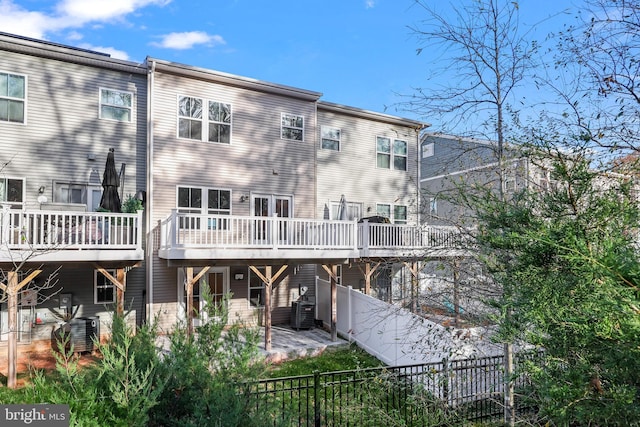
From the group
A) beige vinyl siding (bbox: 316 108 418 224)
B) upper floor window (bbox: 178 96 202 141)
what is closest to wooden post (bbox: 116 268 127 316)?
upper floor window (bbox: 178 96 202 141)

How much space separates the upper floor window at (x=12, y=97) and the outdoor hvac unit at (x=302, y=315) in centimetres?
898

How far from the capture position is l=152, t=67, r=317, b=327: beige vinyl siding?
1119cm

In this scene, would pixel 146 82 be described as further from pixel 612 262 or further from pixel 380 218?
pixel 612 262

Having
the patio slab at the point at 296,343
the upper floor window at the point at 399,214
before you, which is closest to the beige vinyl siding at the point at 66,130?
the patio slab at the point at 296,343

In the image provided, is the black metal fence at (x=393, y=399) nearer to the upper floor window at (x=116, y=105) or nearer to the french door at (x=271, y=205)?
the french door at (x=271, y=205)

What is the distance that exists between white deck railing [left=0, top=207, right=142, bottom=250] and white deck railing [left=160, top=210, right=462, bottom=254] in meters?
1.10

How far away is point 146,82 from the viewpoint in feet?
37.0

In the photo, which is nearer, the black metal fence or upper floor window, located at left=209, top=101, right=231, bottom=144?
the black metal fence

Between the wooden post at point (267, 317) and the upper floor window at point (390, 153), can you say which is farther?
the upper floor window at point (390, 153)

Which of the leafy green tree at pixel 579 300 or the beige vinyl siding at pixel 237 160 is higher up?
the beige vinyl siding at pixel 237 160

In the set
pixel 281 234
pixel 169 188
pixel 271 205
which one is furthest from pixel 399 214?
pixel 169 188

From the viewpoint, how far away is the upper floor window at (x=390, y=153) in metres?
15.2

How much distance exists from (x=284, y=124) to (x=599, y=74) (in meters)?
10.5

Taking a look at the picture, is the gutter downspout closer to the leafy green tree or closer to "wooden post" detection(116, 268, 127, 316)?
"wooden post" detection(116, 268, 127, 316)
